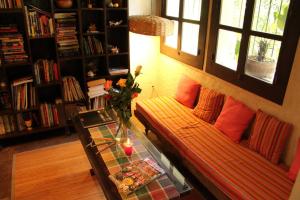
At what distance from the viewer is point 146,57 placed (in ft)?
12.8

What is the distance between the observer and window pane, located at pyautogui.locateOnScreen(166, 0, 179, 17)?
3.49 m

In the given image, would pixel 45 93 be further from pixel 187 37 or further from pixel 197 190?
pixel 197 190

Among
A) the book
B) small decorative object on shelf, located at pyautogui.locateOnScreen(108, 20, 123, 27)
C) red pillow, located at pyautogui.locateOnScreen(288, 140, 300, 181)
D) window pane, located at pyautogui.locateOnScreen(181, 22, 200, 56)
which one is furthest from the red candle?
small decorative object on shelf, located at pyautogui.locateOnScreen(108, 20, 123, 27)

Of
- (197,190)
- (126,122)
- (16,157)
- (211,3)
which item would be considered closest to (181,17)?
(211,3)

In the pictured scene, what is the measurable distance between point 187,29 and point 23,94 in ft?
7.01

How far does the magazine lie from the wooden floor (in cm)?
69

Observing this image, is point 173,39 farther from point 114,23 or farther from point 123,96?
point 123,96

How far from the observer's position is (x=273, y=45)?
7.43 feet

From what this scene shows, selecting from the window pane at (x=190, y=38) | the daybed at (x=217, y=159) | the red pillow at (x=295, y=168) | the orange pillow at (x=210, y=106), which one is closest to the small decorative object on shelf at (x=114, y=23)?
the window pane at (x=190, y=38)

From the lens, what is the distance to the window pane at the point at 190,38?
10.5 feet

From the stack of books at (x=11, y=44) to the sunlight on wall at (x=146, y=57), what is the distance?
1.44m

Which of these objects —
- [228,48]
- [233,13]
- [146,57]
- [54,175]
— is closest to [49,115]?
[54,175]

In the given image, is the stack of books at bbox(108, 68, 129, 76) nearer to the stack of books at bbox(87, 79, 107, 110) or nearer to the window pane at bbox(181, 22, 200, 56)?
the stack of books at bbox(87, 79, 107, 110)

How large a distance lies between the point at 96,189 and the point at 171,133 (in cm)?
91
